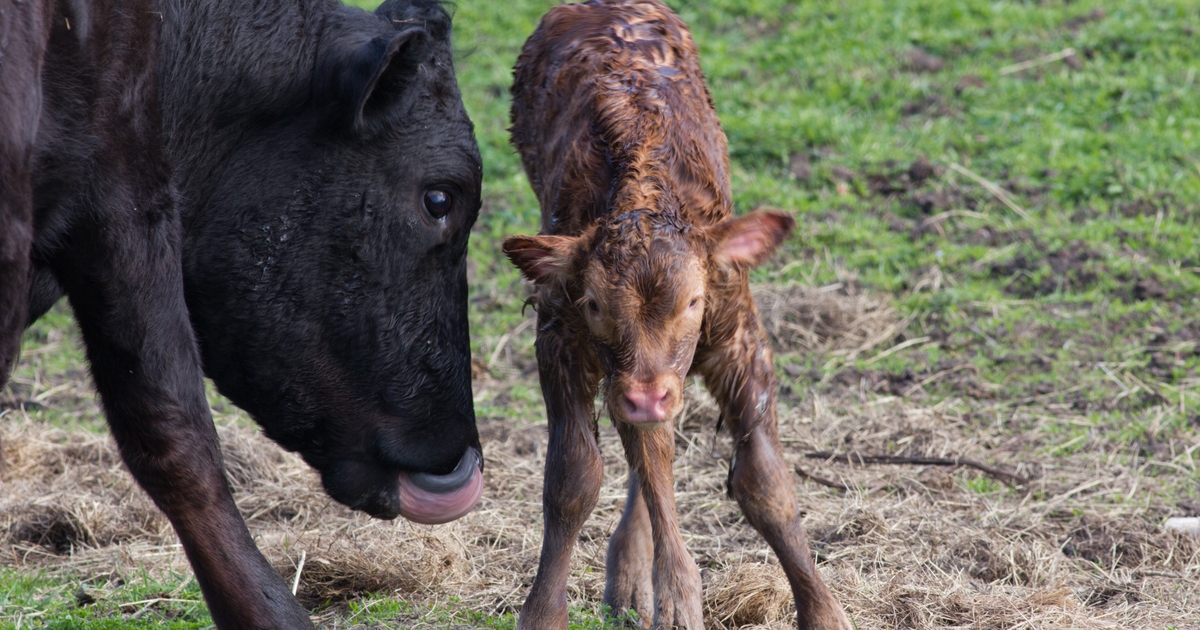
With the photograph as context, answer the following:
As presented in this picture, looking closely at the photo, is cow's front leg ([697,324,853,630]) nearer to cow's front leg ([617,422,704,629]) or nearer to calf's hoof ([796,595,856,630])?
calf's hoof ([796,595,856,630])

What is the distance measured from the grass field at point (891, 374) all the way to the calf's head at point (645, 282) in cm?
115

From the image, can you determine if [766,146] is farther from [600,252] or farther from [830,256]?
[600,252]

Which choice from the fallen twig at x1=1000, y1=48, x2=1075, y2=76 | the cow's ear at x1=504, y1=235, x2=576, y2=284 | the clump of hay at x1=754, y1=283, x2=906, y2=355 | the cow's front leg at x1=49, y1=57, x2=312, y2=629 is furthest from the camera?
the fallen twig at x1=1000, y1=48, x2=1075, y2=76

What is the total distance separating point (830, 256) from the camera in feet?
26.6

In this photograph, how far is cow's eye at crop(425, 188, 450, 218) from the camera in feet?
13.8

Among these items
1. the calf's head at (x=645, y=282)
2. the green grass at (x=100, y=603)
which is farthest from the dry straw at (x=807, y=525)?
the calf's head at (x=645, y=282)

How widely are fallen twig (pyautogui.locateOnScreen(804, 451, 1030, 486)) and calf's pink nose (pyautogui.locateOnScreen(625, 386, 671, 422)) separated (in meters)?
2.57

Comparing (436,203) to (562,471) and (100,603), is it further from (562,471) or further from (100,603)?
(100,603)

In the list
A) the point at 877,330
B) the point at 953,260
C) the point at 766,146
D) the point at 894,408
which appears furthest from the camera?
the point at 766,146

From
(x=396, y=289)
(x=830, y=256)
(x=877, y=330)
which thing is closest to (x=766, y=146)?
(x=830, y=256)

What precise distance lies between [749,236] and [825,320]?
3.59m

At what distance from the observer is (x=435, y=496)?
14.0 ft

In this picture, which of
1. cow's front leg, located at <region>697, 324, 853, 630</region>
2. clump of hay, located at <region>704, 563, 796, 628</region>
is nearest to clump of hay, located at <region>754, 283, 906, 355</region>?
clump of hay, located at <region>704, 563, 796, 628</region>

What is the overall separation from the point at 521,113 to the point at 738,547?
197 cm
